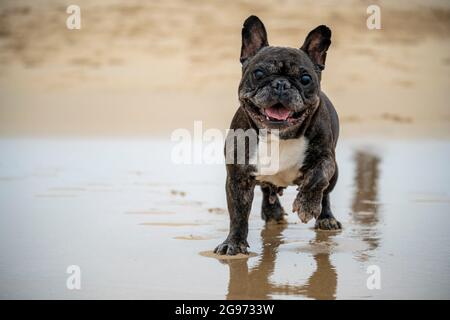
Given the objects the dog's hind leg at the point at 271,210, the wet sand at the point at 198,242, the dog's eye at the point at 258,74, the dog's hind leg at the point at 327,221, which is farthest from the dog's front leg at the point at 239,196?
the dog's hind leg at the point at 271,210

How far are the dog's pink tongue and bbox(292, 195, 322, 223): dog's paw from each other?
0.63 m

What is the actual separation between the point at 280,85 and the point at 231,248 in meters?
1.26

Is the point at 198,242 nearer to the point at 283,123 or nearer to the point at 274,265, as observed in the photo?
the point at 274,265

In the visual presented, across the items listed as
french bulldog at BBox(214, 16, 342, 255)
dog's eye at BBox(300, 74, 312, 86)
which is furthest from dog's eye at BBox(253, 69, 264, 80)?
dog's eye at BBox(300, 74, 312, 86)

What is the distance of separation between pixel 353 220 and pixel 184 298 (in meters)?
3.45

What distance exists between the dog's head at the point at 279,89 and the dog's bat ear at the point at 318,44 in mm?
212

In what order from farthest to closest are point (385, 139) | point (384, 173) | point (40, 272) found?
point (385, 139)
point (384, 173)
point (40, 272)

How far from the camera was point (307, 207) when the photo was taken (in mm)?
5453

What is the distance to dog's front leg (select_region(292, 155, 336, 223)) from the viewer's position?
5445 millimetres

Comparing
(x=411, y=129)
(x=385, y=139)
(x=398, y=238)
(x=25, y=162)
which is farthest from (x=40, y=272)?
(x=411, y=129)

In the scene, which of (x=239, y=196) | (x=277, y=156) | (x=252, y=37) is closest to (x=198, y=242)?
(x=239, y=196)

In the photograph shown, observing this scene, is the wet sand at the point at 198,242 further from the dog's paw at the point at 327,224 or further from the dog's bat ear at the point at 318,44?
the dog's bat ear at the point at 318,44

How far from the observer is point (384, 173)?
12281 mm
